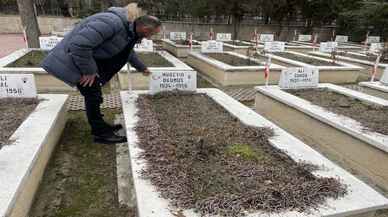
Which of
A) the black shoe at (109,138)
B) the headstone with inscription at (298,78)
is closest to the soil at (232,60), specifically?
the headstone with inscription at (298,78)

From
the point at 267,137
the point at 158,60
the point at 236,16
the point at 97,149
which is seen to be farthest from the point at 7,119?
the point at 236,16

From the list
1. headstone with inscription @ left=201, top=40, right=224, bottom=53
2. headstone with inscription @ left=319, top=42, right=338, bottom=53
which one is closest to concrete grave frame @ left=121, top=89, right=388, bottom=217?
headstone with inscription @ left=201, top=40, right=224, bottom=53

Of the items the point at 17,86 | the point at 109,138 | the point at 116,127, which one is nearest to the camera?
the point at 109,138

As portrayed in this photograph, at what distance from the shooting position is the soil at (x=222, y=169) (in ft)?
6.23

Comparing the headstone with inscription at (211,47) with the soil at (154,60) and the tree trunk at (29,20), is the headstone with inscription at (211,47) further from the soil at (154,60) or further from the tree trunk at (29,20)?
the tree trunk at (29,20)

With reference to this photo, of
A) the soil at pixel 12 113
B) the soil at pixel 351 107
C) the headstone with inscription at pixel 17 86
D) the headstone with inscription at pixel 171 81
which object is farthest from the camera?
the headstone with inscription at pixel 171 81

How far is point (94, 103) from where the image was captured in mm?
3340

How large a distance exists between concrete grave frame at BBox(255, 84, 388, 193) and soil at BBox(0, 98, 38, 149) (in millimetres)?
3212

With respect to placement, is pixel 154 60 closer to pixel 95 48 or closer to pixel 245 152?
pixel 95 48

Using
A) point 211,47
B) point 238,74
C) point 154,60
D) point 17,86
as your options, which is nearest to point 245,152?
point 17,86

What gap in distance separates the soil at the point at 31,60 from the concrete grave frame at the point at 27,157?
3.09m

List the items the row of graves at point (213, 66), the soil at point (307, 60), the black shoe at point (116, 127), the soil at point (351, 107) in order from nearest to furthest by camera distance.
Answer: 1. the soil at point (351, 107)
2. the black shoe at point (116, 127)
3. the row of graves at point (213, 66)
4. the soil at point (307, 60)

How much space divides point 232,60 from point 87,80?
5.32 metres

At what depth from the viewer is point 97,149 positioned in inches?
141
